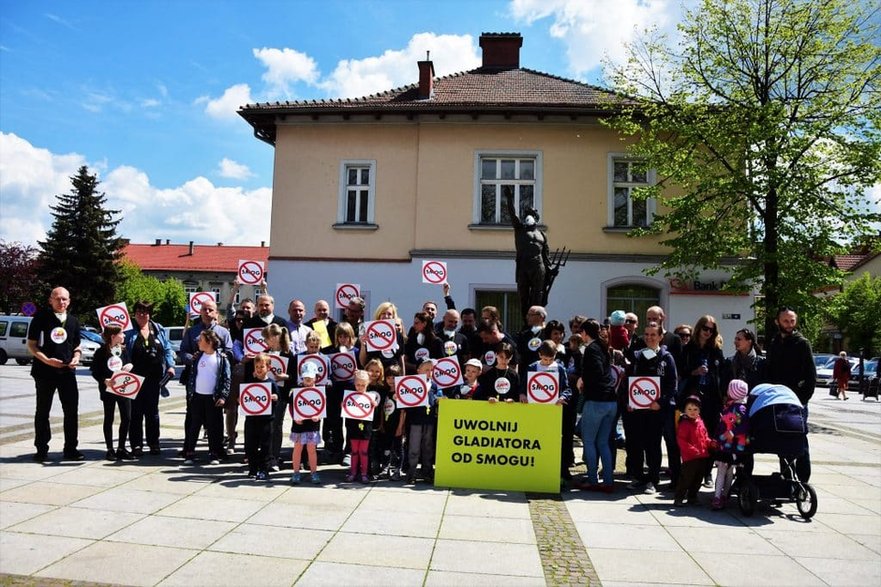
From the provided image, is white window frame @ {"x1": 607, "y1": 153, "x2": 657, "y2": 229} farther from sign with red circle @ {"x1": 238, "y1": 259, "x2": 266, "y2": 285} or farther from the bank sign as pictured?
the bank sign

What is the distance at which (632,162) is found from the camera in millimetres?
18125

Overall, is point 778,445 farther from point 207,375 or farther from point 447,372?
point 207,375

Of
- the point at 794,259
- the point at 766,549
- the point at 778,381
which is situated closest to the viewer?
the point at 766,549

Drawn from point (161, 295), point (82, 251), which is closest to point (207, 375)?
point (82, 251)

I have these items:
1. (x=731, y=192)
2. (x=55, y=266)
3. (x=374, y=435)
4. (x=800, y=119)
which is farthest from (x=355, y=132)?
(x=55, y=266)

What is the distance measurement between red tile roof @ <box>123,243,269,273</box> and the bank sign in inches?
2599

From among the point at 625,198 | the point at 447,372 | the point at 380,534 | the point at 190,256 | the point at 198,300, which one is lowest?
the point at 380,534

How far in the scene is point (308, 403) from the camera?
22.7ft

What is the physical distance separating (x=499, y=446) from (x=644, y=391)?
5.54 feet

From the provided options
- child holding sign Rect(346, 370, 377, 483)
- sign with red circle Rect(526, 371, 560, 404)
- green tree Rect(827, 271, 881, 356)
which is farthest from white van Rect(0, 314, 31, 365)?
green tree Rect(827, 271, 881, 356)

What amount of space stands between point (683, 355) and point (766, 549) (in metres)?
2.70

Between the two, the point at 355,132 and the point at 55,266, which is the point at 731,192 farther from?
the point at 55,266

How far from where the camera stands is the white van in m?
26.1

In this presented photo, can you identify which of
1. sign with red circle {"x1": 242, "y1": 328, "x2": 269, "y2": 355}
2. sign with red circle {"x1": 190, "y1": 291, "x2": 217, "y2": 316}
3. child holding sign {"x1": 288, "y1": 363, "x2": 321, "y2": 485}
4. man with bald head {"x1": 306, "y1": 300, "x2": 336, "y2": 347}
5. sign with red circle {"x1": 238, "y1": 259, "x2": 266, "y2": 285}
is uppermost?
sign with red circle {"x1": 238, "y1": 259, "x2": 266, "y2": 285}
